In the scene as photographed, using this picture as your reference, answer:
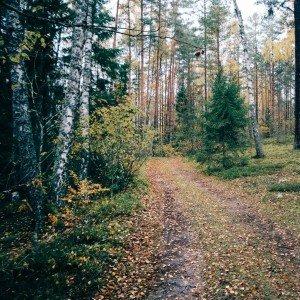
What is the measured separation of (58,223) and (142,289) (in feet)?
11.0

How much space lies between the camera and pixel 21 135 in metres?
8.42

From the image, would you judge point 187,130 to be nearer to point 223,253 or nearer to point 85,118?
point 85,118

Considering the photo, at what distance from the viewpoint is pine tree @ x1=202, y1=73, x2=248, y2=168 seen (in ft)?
55.7

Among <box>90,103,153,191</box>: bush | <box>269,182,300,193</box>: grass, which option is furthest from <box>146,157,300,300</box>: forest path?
<box>90,103,153,191</box>: bush

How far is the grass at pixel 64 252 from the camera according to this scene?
221 inches

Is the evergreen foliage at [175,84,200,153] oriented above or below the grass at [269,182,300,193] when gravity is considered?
above

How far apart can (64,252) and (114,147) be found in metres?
6.17

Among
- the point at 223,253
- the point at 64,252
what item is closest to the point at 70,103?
the point at 64,252

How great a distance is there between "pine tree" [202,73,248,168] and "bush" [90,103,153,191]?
5.54 meters

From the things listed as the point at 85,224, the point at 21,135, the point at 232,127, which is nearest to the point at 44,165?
the point at 21,135

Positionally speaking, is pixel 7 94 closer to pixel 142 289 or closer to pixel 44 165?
pixel 44 165

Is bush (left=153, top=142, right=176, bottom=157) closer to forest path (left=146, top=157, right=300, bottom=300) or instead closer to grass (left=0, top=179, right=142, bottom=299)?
forest path (left=146, top=157, right=300, bottom=300)

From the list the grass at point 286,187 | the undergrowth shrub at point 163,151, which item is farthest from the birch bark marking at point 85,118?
the undergrowth shrub at point 163,151

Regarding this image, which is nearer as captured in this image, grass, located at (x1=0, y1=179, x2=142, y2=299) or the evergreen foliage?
grass, located at (x1=0, y1=179, x2=142, y2=299)
